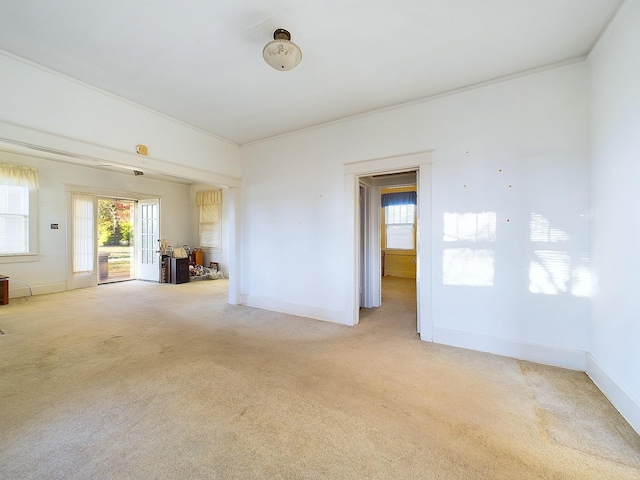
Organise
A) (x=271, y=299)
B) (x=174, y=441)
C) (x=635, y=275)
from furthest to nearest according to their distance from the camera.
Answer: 1. (x=271, y=299)
2. (x=635, y=275)
3. (x=174, y=441)

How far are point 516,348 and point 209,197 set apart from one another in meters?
7.62

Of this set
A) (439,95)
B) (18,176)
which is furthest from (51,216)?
(439,95)

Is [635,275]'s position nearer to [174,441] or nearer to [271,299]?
[174,441]

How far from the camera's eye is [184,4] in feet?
6.12

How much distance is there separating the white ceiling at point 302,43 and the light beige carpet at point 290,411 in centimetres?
285

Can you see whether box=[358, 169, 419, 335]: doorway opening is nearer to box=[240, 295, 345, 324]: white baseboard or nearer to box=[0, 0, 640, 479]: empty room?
box=[0, 0, 640, 479]: empty room

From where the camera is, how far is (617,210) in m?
1.94

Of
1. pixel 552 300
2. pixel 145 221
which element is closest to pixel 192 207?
pixel 145 221

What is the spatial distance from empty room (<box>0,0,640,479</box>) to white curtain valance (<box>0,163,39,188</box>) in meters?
2.48

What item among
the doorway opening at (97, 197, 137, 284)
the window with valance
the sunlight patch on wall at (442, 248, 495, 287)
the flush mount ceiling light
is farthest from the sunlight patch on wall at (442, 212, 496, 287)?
the doorway opening at (97, 197, 137, 284)

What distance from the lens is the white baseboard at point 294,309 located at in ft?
12.6

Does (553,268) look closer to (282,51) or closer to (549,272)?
(549,272)

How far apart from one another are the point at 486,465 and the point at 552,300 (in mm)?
1840

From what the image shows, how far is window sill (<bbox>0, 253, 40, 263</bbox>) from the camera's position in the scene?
5056mm
